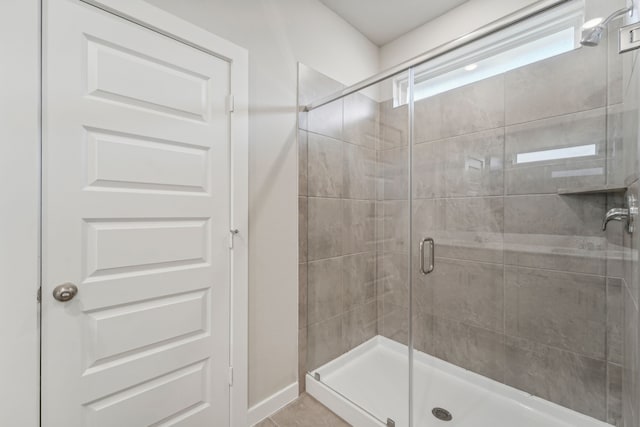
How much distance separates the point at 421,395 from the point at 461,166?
1535 mm

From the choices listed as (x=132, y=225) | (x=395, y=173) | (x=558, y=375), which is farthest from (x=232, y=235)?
(x=558, y=375)

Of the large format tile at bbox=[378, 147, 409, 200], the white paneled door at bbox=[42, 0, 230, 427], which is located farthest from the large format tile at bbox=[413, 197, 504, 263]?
the white paneled door at bbox=[42, 0, 230, 427]

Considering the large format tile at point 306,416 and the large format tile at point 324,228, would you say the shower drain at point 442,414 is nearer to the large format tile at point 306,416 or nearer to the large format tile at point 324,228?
the large format tile at point 306,416

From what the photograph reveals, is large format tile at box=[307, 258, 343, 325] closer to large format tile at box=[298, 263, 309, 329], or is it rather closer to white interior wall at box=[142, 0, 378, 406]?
large format tile at box=[298, 263, 309, 329]

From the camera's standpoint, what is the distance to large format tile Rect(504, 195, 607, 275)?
1461mm

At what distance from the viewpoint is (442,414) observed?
1.61 metres

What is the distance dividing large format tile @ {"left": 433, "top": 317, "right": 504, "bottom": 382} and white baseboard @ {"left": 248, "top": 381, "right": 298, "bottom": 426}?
1.08 metres

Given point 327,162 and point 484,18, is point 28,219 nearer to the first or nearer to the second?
point 327,162

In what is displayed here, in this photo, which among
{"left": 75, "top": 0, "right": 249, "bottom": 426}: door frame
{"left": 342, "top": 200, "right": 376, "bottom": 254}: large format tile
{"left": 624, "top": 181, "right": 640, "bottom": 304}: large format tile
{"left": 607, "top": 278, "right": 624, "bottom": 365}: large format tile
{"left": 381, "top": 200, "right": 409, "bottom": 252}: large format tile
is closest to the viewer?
{"left": 624, "top": 181, "right": 640, "bottom": 304}: large format tile

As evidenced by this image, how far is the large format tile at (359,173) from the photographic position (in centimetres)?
211

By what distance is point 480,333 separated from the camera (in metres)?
1.86

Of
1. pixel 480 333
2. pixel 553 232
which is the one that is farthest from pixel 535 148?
pixel 480 333

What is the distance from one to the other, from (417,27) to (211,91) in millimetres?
1873

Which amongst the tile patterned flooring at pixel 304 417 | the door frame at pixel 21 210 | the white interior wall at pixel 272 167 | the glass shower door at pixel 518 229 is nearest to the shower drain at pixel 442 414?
the glass shower door at pixel 518 229
